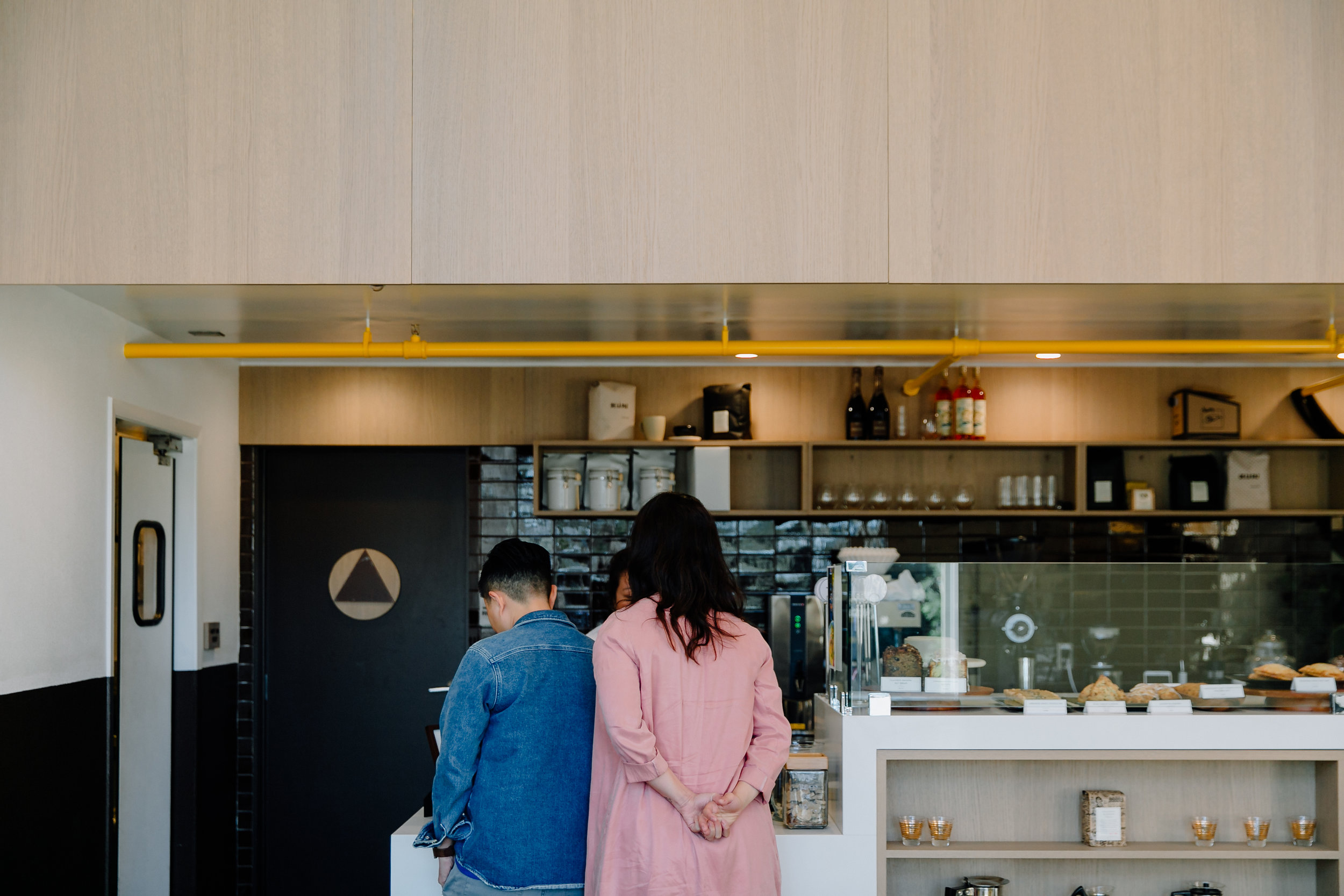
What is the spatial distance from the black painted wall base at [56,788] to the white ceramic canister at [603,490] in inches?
83.5

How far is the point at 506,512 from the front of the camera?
17.1 feet

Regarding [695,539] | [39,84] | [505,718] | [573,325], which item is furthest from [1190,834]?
[39,84]

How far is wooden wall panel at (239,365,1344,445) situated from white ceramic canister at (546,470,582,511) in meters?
0.21

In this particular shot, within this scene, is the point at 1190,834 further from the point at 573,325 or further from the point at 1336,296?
the point at 573,325

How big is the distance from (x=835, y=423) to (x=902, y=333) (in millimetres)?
1547

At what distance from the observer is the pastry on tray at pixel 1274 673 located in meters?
3.19

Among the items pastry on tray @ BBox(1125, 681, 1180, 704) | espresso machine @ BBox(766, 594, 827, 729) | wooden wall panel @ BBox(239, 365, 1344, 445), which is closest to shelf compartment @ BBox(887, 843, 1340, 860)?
pastry on tray @ BBox(1125, 681, 1180, 704)

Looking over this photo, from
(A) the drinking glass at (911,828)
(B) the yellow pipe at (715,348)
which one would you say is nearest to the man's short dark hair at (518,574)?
(B) the yellow pipe at (715,348)

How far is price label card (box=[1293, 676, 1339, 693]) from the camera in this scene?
10.4ft

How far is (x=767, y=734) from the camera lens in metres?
2.55

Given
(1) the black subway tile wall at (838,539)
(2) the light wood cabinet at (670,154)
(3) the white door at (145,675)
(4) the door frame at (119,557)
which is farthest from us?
(1) the black subway tile wall at (838,539)

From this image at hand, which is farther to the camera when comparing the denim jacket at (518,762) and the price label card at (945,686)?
the price label card at (945,686)

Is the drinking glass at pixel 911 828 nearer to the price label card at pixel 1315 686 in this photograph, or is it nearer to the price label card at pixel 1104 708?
the price label card at pixel 1104 708

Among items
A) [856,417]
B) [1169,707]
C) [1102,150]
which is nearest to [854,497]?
[856,417]
